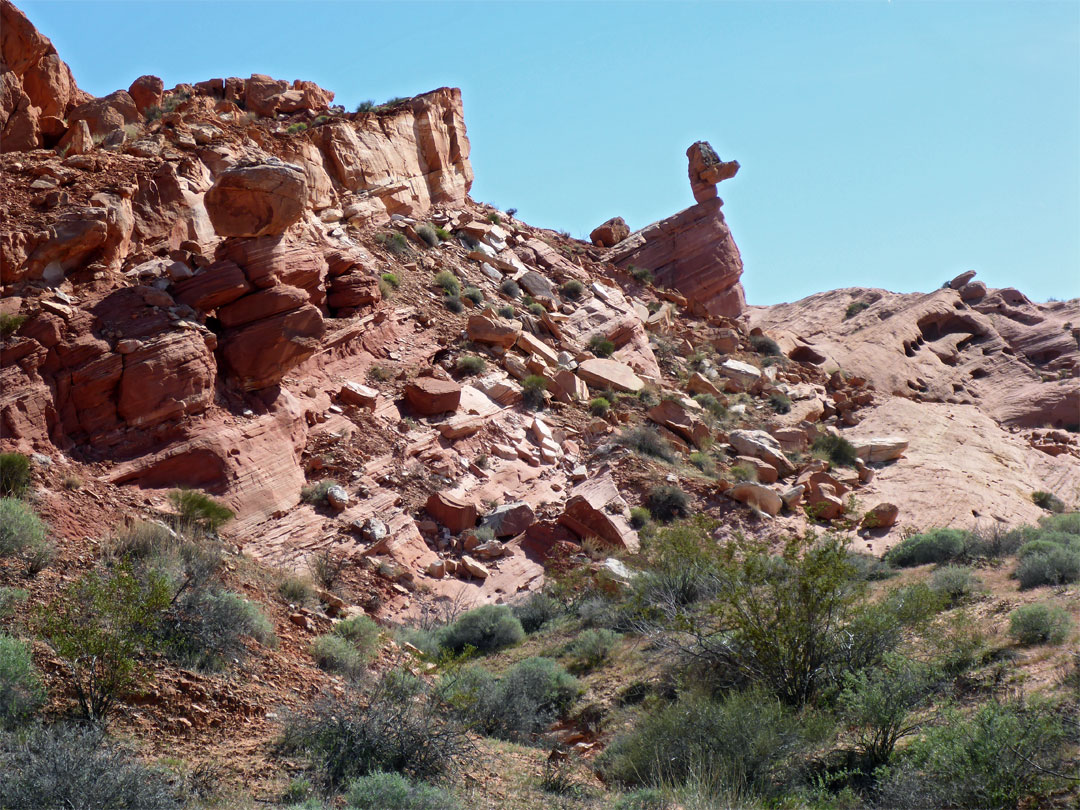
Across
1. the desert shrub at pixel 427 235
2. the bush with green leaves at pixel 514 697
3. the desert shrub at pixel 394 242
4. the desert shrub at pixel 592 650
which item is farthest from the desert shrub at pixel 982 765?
the desert shrub at pixel 427 235

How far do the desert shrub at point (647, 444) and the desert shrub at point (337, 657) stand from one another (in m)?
11.2

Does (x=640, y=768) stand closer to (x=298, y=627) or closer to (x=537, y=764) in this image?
(x=537, y=764)

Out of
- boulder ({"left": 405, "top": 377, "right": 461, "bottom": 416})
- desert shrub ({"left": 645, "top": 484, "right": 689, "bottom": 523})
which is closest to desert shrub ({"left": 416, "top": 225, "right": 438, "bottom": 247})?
boulder ({"left": 405, "top": 377, "right": 461, "bottom": 416})

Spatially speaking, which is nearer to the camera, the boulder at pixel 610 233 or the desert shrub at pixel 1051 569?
the desert shrub at pixel 1051 569

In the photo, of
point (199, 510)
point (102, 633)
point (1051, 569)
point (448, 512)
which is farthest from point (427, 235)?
point (102, 633)

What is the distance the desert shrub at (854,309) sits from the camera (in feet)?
139

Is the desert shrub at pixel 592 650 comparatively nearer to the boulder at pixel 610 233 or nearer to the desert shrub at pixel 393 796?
the desert shrub at pixel 393 796

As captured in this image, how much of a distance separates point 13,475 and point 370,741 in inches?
295

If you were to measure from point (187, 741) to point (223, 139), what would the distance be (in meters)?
17.4

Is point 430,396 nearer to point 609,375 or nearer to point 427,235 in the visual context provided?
point 609,375

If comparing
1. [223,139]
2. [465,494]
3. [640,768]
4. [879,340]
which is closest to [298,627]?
[640,768]

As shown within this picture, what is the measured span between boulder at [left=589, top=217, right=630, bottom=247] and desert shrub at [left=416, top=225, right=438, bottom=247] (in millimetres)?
13358

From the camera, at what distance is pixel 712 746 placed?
27.7 ft

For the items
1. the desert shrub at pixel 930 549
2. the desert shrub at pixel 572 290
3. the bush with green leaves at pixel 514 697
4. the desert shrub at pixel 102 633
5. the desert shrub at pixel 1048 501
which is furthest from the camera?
the desert shrub at pixel 572 290
